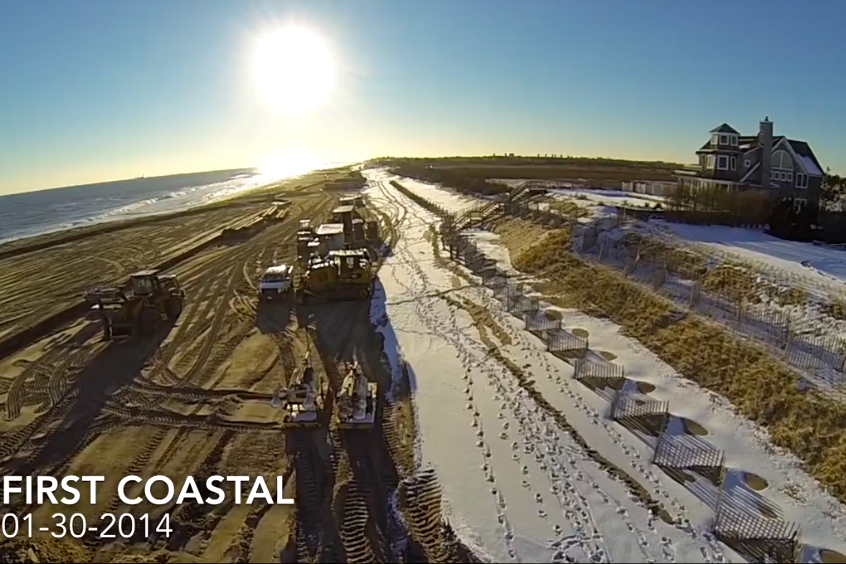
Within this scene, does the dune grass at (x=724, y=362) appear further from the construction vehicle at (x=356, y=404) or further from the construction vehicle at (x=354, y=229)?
the construction vehicle at (x=354, y=229)

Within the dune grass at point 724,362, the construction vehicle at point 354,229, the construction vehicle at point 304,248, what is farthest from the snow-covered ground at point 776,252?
the construction vehicle at point 304,248

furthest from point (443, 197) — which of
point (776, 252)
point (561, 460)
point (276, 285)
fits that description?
point (561, 460)

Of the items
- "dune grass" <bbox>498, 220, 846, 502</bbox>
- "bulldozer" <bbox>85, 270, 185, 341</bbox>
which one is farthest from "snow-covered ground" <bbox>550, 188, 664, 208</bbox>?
"bulldozer" <bbox>85, 270, 185, 341</bbox>

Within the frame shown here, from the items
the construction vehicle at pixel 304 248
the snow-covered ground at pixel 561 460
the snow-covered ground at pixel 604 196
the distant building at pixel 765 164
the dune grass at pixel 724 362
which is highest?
the distant building at pixel 765 164

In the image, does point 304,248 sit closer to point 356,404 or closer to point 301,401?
point 301,401

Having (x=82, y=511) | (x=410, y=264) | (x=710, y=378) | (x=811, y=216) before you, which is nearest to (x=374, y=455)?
(x=82, y=511)

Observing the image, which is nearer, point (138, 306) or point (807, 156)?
point (138, 306)
